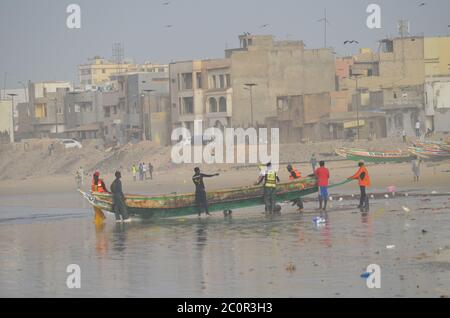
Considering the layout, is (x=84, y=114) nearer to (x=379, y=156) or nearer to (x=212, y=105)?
(x=212, y=105)

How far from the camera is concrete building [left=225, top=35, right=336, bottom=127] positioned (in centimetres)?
9231

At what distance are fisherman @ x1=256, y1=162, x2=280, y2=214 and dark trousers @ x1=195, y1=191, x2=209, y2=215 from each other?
5.42 feet

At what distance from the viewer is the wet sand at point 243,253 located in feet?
60.7

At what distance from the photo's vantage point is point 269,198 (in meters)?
32.6

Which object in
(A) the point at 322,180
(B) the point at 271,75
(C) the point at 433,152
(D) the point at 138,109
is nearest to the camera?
(A) the point at 322,180

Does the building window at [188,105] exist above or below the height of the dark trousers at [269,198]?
above

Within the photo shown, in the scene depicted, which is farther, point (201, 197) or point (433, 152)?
point (433, 152)

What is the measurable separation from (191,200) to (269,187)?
2.24m

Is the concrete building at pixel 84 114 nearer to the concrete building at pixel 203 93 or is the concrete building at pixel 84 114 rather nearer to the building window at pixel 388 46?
the concrete building at pixel 203 93

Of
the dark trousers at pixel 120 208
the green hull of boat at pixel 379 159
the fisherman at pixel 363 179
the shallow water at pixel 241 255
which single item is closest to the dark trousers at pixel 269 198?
the shallow water at pixel 241 255

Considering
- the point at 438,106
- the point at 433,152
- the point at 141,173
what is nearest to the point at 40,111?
the point at 438,106

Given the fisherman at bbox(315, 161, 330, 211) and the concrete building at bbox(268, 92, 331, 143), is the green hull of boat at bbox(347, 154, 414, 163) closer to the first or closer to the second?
the concrete building at bbox(268, 92, 331, 143)

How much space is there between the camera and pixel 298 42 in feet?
319

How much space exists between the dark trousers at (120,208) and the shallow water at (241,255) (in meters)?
0.51
